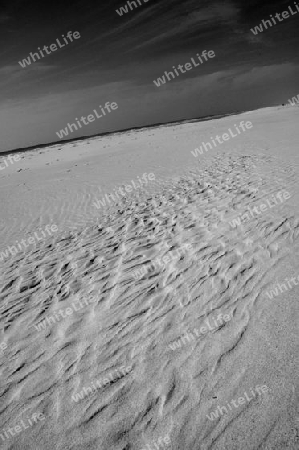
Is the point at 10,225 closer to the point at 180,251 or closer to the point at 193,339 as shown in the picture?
the point at 180,251

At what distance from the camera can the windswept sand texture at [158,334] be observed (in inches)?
112

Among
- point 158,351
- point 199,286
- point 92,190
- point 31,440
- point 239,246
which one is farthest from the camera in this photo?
point 92,190

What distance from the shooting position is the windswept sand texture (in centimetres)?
285

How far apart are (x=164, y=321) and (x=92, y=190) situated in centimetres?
985

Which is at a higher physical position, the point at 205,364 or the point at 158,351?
the point at 158,351

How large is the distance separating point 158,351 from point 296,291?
223 centimetres

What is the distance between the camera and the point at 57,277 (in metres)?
5.98

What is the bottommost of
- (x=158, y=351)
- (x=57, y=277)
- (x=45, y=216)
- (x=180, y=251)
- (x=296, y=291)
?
(x=296, y=291)

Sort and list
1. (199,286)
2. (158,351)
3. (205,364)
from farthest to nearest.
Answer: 1. (199,286)
2. (158,351)
3. (205,364)

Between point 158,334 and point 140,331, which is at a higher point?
point 140,331

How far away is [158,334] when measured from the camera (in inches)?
156

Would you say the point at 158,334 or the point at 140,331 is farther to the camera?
the point at 140,331

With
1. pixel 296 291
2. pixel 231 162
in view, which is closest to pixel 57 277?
pixel 296 291

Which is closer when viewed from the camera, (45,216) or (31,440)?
(31,440)
